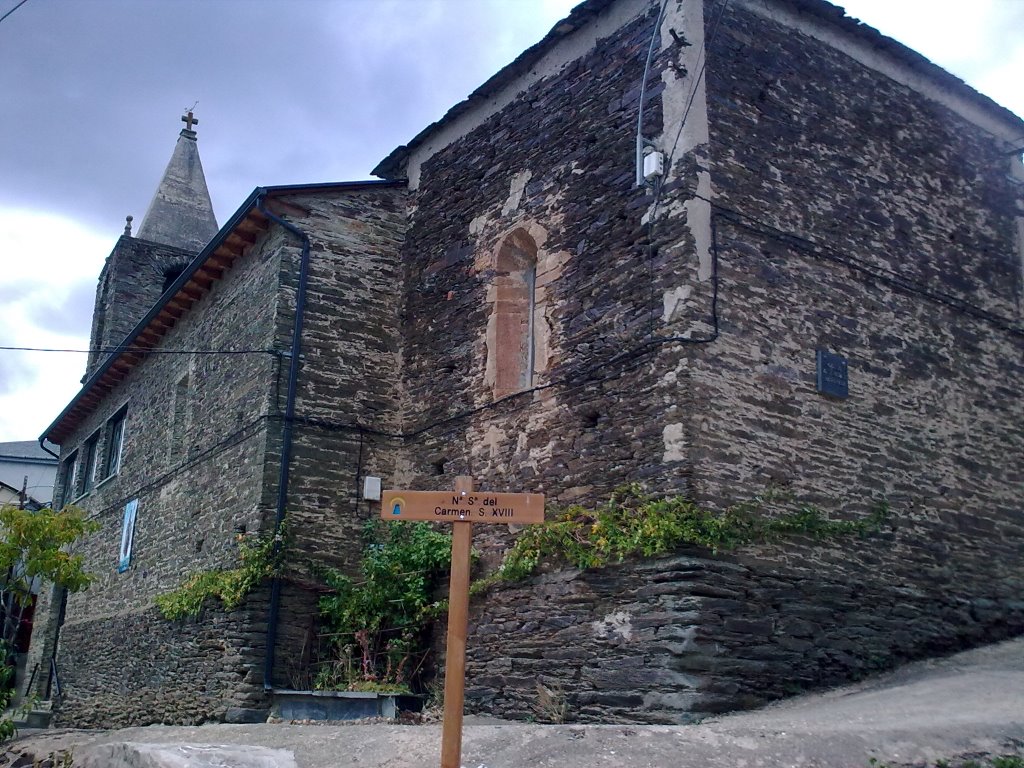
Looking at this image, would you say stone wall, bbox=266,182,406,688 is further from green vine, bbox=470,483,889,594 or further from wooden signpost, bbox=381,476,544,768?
wooden signpost, bbox=381,476,544,768

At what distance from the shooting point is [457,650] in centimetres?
632

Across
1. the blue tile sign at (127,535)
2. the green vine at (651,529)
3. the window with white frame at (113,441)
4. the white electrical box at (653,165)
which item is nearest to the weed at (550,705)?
the green vine at (651,529)

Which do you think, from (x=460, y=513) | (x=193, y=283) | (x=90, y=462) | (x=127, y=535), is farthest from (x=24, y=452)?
(x=460, y=513)

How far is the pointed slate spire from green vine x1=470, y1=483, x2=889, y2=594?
18.6 m

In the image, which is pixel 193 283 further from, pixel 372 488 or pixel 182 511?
pixel 372 488

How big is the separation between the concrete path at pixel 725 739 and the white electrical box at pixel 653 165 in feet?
15.8

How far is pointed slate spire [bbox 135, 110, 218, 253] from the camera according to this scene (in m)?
26.3

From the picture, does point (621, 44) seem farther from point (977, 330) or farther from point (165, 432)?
point (165, 432)

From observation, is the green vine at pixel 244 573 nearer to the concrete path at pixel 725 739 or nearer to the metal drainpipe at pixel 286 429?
the metal drainpipe at pixel 286 429

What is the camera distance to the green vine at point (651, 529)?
Result: 28.8 ft

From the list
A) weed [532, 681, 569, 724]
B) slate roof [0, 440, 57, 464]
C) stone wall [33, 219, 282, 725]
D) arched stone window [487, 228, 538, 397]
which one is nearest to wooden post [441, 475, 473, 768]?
weed [532, 681, 569, 724]

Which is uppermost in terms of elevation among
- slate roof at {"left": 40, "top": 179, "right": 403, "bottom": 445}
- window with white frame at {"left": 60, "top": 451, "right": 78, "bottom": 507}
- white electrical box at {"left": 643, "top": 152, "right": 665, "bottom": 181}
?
slate roof at {"left": 40, "top": 179, "right": 403, "bottom": 445}

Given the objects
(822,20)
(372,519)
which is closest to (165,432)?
(372,519)

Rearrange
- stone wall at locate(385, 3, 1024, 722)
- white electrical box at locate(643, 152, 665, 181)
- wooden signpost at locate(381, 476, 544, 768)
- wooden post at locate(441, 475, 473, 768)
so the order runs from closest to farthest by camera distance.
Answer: wooden post at locate(441, 475, 473, 768), wooden signpost at locate(381, 476, 544, 768), stone wall at locate(385, 3, 1024, 722), white electrical box at locate(643, 152, 665, 181)
